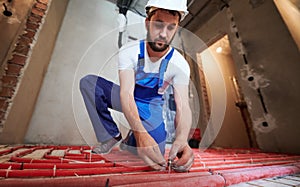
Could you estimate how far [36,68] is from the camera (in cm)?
130

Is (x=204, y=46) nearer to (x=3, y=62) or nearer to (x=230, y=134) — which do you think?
(x=230, y=134)

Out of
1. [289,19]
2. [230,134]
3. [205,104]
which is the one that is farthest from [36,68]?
[230,134]

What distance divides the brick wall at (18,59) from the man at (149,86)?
0.69m

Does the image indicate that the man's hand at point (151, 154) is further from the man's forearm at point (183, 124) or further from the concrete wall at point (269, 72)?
the concrete wall at point (269, 72)

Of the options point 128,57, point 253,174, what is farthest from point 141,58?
point 253,174

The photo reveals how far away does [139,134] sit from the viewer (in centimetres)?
51

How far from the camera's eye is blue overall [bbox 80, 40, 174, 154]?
0.79 meters

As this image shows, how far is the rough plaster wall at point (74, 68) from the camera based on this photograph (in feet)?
4.63

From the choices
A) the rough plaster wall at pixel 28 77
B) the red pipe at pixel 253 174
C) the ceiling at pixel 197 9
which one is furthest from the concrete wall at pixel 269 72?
the rough plaster wall at pixel 28 77

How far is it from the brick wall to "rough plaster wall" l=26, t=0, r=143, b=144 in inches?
15.7

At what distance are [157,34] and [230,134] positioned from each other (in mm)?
2388

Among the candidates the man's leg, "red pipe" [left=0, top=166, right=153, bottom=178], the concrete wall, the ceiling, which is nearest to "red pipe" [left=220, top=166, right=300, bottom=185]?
"red pipe" [left=0, top=166, right=153, bottom=178]

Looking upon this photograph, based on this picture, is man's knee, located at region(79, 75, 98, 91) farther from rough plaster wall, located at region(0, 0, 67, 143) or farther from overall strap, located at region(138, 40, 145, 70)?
rough plaster wall, located at region(0, 0, 67, 143)

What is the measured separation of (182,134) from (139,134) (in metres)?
0.19
